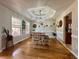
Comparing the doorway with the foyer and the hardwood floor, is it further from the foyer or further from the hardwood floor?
the hardwood floor

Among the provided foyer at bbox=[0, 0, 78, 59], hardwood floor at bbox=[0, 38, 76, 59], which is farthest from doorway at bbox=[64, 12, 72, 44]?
hardwood floor at bbox=[0, 38, 76, 59]

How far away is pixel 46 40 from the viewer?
8312 millimetres

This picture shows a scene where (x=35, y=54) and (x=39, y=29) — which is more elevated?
(x=39, y=29)

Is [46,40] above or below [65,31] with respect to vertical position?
below

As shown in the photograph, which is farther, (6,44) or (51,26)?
(51,26)

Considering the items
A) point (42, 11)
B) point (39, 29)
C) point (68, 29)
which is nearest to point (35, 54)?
point (68, 29)

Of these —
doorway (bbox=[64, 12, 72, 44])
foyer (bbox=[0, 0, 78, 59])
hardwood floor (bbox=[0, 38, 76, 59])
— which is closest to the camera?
hardwood floor (bbox=[0, 38, 76, 59])

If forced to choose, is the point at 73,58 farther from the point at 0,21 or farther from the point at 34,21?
the point at 34,21

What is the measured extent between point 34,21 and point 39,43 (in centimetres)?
724

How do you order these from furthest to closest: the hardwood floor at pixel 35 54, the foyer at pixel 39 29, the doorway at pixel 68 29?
the doorway at pixel 68 29, the foyer at pixel 39 29, the hardwood floor at pixel 35 54

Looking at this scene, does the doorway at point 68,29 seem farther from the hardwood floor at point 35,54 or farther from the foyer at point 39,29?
the hardwood floor at point 35,54

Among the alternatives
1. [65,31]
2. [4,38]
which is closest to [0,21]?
[4,38]

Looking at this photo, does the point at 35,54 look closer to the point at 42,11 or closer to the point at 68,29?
the point at 68,29

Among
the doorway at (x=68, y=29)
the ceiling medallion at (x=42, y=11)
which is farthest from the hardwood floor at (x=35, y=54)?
the ceiling medallion at (x=42, y=11)
